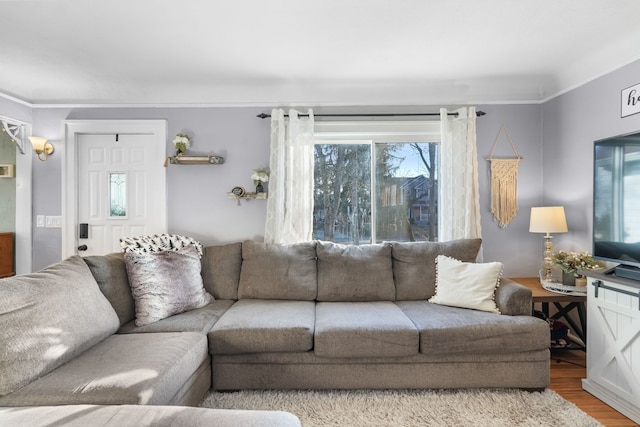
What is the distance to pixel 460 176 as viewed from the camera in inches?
124

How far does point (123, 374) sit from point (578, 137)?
363cm

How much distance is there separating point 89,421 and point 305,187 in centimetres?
229

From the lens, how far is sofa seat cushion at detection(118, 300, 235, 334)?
2.19 meters

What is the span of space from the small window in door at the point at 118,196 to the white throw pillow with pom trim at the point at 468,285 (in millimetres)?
3004

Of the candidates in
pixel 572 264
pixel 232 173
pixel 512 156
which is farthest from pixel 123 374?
pixel 512 156

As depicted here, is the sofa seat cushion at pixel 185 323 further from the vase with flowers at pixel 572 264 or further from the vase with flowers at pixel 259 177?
the vase with flowers at pixel 572 264

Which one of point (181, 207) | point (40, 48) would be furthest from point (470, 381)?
point (40, 48)

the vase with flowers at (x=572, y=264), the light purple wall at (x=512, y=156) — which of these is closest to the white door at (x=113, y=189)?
the light purple wall at (x=512, y=156)

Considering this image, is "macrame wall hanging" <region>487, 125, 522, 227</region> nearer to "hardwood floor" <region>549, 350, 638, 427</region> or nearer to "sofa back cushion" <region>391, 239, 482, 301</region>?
"sofa back cushion" <region>391, 239, 482, 301</region>

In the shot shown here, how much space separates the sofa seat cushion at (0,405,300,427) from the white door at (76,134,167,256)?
2217 millimetres

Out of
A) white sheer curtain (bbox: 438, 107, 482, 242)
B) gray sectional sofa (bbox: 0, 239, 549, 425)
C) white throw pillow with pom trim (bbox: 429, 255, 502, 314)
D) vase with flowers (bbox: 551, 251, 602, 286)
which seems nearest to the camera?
gray sectional sofa (bbox: 0, 239, 549, 425)

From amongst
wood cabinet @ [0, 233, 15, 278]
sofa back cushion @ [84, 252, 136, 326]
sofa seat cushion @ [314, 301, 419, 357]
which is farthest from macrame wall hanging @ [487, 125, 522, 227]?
wood cabinet @ [0, 233, 15, 278]

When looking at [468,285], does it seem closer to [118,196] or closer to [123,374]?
[123,374]

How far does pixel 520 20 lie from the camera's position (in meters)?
2.13
